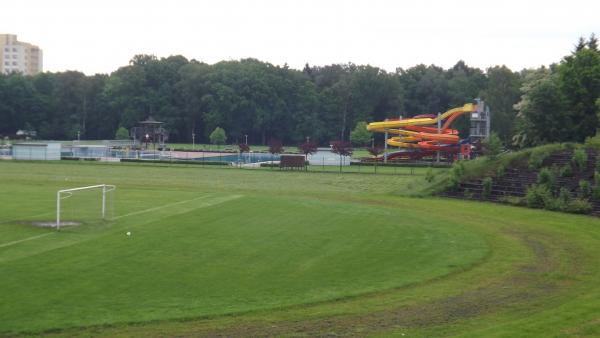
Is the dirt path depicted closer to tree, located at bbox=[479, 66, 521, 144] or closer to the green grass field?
the green grass field

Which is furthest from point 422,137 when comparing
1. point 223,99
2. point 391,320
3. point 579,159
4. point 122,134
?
point 391,320

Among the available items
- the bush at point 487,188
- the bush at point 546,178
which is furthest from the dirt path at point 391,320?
the bush at point 487,188

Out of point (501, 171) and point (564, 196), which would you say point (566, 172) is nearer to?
point (501, 171)

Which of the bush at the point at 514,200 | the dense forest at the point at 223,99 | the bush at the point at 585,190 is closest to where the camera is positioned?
the bush at the point at 585,190

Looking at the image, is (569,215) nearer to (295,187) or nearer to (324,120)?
(295,187)

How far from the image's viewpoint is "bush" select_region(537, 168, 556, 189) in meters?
34.3

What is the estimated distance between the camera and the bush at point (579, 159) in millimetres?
35969

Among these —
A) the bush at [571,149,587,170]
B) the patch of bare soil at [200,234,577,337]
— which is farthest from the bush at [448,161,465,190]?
the patch of bare soil at [200,234,577,337]

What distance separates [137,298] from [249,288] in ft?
8.44

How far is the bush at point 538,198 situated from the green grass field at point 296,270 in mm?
1565

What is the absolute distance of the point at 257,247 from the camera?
20.2 meters

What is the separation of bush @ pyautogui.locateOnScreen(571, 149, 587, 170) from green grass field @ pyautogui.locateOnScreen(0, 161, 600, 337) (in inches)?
267

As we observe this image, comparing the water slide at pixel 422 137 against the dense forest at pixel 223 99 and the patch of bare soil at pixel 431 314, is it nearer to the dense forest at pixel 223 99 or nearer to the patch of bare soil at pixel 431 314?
the dense forest at pixel 223 99

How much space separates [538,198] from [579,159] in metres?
5.09
